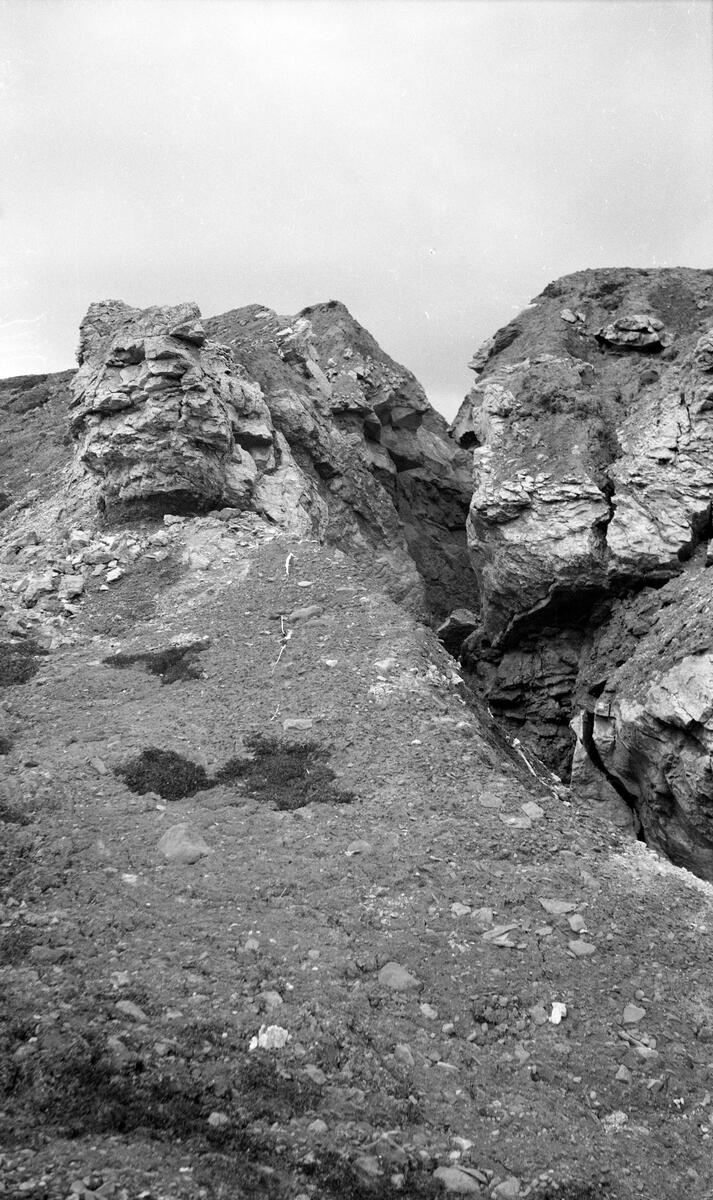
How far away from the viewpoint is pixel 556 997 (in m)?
11.8

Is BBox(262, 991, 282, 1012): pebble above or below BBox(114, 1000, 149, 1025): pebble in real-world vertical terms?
below

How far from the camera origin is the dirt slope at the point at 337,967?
27.0ft

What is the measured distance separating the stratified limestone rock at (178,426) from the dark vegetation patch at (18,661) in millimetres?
10654

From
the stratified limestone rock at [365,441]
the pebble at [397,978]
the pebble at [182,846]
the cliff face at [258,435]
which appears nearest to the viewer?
the pebble at [397,978]

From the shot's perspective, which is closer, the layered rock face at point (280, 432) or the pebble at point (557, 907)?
the pebble at point (557, 907)

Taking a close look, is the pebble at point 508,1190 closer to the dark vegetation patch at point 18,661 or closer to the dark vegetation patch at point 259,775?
the dark vegetation patch at point 259,775

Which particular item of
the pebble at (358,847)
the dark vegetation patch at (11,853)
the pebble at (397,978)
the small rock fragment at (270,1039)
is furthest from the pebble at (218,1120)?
the pebble at (358,847)

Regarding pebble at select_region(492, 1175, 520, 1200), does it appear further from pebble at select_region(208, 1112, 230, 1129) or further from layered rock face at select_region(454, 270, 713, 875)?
layered rock face at select_region(454, 270, 713, 875)

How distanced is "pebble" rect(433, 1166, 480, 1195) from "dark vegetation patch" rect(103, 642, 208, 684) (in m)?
16.4

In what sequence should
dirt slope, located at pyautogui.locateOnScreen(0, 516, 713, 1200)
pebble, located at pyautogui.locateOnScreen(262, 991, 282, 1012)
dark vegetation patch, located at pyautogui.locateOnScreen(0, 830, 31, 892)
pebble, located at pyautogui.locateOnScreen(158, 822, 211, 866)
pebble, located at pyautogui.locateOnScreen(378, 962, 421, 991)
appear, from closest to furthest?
dirt slope, located at pyautogui.locateOnScreen(0, 516, 713, 1200) < pebble, located at pyautogui.locateOnScreen(262, 991, 282, 1012) < pebble, located at pyautogui.locateOnScreen(378, 962, 421, 991) < dark vegetation patch, located at pyautogui.locateOnScreen(0, 830, 31, 892) < pebble, located at pyautogui.locateOnScreen(158, 822, 211, 866)

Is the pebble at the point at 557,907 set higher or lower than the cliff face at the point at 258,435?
lower

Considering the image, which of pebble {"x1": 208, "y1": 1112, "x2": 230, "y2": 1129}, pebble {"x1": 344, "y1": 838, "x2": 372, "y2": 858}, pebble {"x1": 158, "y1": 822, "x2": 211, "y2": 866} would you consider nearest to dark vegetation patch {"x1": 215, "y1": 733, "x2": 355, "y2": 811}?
pebble {"x1": 344, "y1": 838, "x2": 372, "y2": 858}

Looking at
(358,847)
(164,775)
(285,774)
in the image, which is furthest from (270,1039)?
(164,775)

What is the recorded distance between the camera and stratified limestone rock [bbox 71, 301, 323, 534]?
34969 mm
